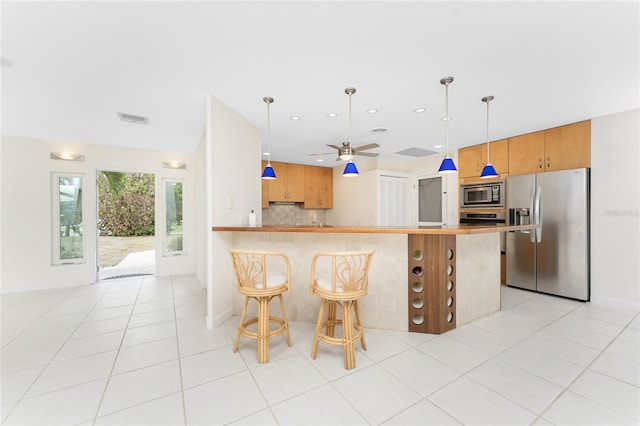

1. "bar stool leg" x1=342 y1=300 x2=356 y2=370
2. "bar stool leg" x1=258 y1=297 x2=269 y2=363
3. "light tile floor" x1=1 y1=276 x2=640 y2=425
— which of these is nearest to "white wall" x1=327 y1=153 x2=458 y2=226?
"light tile floor" x1=1 y1=276 x2=640 y2=425

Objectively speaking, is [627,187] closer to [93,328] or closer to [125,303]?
[93,328]

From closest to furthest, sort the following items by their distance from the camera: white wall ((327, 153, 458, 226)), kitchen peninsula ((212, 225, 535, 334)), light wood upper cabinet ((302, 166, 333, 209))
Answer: kitchen peninsula ((212, 225, 535, 334)), white wall ((327, 153, 458, 226)), light wood upper cabinet ((302, 166, 333, 209))

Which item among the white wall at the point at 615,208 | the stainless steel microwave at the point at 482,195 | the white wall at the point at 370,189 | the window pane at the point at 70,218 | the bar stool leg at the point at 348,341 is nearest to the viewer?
the bar stool leg at the point at 348,341

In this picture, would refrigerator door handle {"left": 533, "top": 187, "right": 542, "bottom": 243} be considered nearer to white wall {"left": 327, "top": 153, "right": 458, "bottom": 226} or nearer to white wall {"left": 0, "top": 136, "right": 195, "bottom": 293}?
white wall {"left": 327, "top": 153, "right": 458, "bottom": 226}

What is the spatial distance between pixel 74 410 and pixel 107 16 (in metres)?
2.37

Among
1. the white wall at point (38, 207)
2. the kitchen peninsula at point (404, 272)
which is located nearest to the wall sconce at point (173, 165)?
the white wall at point (38, 207)

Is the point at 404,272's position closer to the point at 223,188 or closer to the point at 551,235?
the point at 223,188

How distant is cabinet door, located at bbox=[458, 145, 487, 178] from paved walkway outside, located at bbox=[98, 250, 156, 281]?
6.24 metres

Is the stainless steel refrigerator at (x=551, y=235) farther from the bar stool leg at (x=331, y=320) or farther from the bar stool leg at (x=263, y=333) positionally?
the bar stool leg at (x=263, y=333)

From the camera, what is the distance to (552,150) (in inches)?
146

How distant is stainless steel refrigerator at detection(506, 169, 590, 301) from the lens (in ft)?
11.2

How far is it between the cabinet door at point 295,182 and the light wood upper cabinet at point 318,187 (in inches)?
4.1

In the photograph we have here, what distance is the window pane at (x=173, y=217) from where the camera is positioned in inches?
195

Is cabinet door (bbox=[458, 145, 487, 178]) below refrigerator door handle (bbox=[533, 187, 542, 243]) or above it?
above
